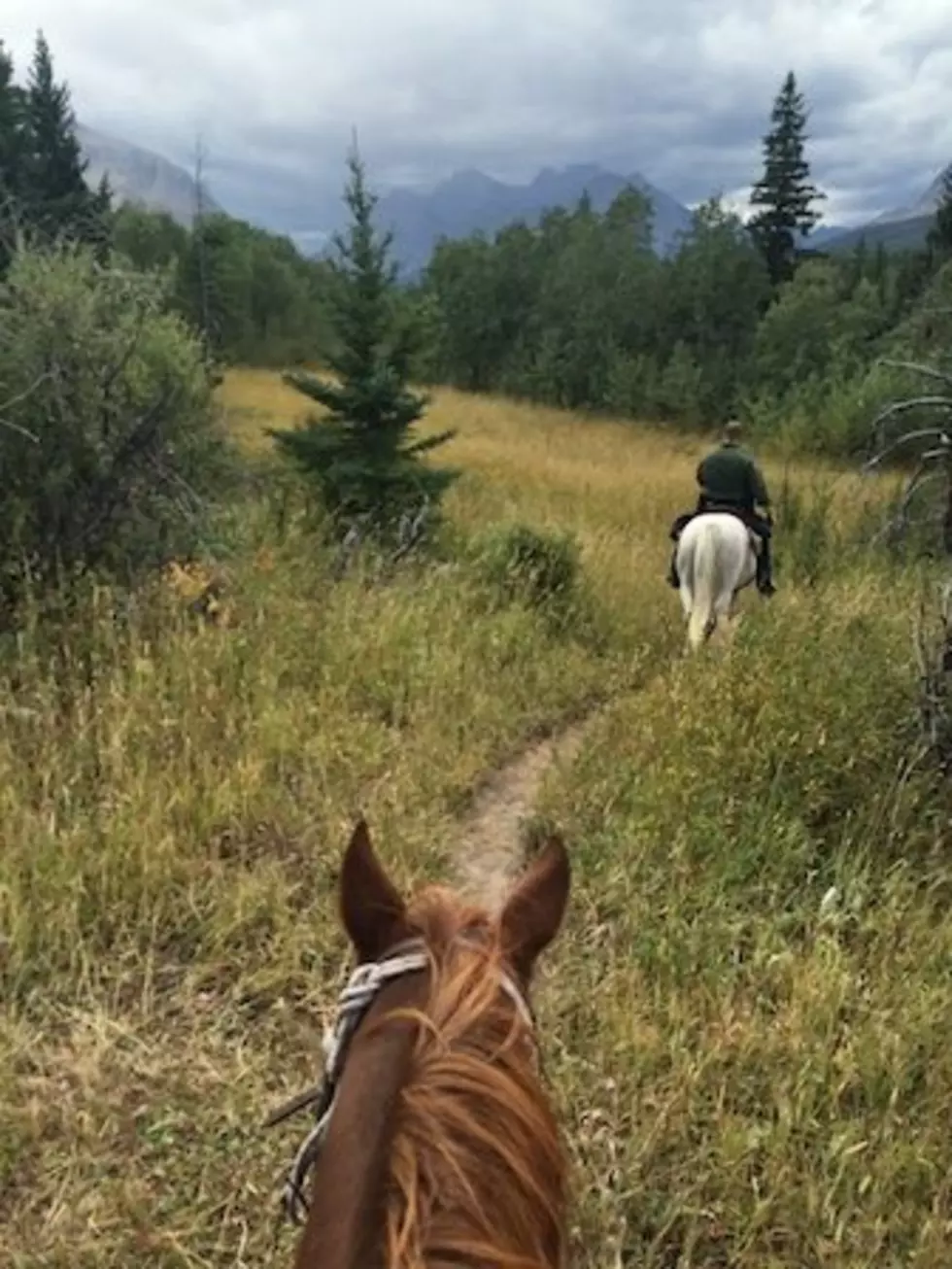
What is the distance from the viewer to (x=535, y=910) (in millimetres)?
1536

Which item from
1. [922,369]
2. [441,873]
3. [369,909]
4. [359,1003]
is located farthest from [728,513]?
[359,1003]

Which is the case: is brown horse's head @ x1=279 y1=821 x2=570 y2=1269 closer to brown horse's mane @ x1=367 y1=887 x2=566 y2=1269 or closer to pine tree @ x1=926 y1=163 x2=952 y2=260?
brown horse's mane @ x1=367 y1=887 x2=566 y2=1269

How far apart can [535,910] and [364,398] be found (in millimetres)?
9757

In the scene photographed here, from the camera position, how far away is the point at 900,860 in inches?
163

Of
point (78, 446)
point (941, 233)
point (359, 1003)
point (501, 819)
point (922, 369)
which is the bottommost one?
point (501, 819)

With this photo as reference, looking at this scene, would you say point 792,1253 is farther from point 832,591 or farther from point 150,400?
point 150,400

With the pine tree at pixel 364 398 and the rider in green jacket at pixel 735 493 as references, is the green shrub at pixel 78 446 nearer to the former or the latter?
the pine tree at pixel 364 398

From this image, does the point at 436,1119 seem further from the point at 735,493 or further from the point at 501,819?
the point at 735,493

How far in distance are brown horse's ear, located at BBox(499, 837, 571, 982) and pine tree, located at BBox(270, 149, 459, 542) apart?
30.5 ft

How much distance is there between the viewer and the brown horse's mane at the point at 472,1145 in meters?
1.02

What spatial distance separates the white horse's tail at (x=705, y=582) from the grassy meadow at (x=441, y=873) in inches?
61.2

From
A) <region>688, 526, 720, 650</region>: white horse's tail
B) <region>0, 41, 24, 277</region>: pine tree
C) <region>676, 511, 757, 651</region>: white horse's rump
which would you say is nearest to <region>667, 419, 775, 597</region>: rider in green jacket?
<region>676, 511, 757, 651</region>: white horse's rump

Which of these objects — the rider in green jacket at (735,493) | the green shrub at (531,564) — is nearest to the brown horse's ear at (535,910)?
the green shrub at (531,564)

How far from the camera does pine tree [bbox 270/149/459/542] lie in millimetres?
10867
